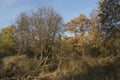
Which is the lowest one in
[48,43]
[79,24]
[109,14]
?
[48,43]

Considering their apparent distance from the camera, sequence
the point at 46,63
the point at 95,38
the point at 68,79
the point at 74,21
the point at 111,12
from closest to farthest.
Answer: the point at 68,79 < the point at 111,12 < the point at 46,63 < the point at 95,38 < the point at 74,21

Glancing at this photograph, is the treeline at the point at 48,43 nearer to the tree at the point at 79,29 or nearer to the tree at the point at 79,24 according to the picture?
the tree at the point at 79,29

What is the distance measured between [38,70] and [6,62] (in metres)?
5.04

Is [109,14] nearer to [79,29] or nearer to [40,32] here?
[40,32]

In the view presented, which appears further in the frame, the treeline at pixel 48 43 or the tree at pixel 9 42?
the tree at pixel 9 42

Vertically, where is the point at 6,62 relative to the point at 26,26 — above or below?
below

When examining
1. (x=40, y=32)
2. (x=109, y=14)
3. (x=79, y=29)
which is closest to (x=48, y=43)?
(x=40, y=32)

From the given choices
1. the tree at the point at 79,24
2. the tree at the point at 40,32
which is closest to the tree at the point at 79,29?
the tree at the point at 79,24

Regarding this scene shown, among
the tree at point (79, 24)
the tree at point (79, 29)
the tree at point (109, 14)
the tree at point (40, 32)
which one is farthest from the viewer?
the tree at point (79, 24)

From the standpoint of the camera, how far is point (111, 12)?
2364cm

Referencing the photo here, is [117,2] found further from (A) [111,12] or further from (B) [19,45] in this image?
(B) [19,45]

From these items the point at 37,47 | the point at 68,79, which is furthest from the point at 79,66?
the point at 37,47

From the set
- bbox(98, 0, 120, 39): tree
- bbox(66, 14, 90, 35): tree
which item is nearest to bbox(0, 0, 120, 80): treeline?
bbox(98, 0, 120, 39): tree

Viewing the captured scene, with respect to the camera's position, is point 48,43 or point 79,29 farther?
point 79,29
